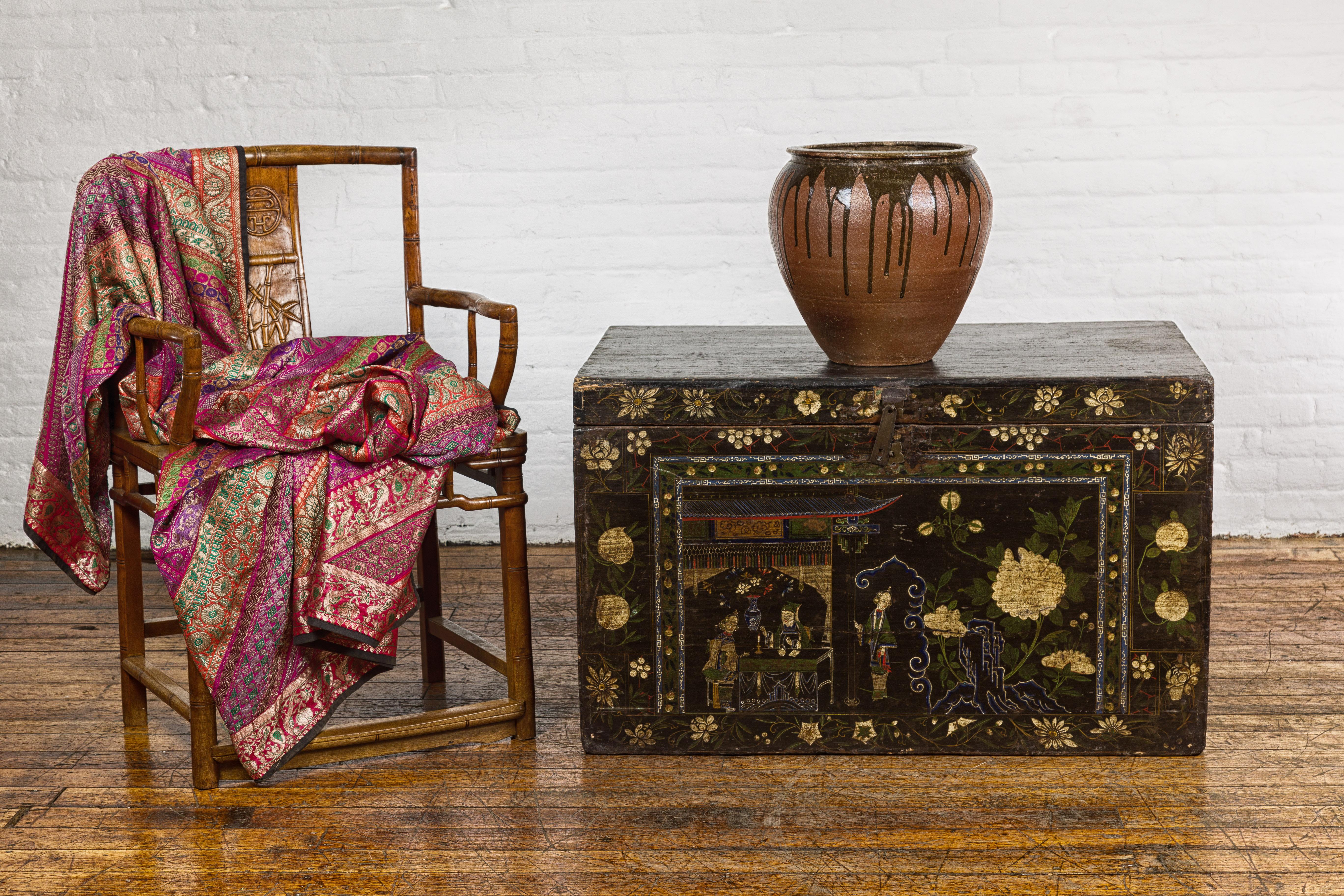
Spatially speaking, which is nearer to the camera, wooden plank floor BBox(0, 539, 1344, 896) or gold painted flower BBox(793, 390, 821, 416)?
wooden plank floor BBox(0, 539, 1344, 896)

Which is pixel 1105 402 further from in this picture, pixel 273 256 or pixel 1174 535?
pixel 273 256

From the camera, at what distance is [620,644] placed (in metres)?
2.23

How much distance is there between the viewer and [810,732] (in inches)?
88.4

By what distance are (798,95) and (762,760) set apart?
1709mm

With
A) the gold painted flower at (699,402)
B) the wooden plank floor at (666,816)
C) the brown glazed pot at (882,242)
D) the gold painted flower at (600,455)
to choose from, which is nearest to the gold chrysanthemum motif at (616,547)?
the gold painted flower at (600,455)

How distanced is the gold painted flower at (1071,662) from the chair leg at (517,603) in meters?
0.84

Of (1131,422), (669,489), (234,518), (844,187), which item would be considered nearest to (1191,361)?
(1131,422)

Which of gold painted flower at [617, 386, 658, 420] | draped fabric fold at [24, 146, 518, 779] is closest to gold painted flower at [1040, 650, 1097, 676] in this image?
gold painted flower at [617, 386, 658, 420]

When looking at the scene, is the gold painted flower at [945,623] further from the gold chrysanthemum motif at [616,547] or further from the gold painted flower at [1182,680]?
the gold chrysanthemum motif at [616,547]

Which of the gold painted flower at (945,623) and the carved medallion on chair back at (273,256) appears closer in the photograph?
the gold painted flower at (945,623)

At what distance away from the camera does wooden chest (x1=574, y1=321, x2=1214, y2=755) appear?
7.02 feet

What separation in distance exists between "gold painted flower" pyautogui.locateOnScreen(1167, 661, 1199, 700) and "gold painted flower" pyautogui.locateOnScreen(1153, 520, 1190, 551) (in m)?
0.19

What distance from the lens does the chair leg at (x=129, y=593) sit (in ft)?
7.72

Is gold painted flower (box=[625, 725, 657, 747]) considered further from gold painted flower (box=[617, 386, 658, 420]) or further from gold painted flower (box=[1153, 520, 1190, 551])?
gold painted flower (box=[1153, 520, 1190, 551])
